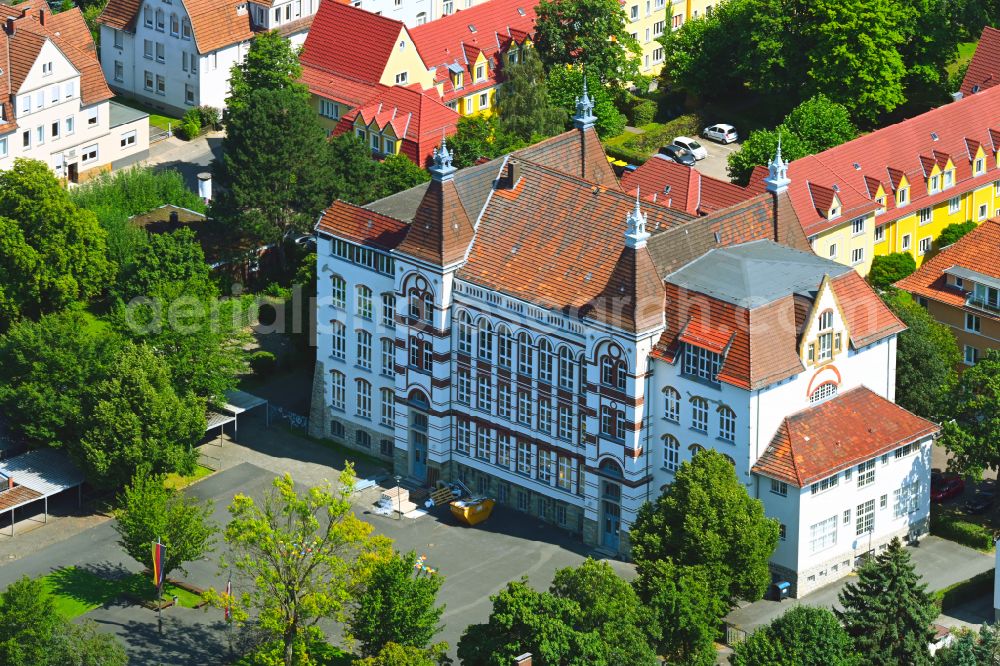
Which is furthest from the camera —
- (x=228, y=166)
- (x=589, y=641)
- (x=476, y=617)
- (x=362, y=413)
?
(x=228, y=166)

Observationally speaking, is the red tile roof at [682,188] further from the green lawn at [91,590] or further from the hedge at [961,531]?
the green lawn at [91,590]

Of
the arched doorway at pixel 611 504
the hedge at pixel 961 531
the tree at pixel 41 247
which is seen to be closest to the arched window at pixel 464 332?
the arched doorway at pixel 611 504

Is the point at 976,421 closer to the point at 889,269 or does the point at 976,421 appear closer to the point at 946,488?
the point at 946,488

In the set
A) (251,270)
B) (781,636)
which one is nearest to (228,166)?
(251,270)

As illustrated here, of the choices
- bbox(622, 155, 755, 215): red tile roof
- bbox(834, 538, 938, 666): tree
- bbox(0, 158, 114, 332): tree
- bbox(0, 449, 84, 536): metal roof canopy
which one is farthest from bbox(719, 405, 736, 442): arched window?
bbox(0, 158, 114, 332): tree

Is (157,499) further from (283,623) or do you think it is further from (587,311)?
(587,311)

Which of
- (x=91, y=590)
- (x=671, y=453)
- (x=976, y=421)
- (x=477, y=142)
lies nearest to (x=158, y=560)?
(x=91, y=590)
